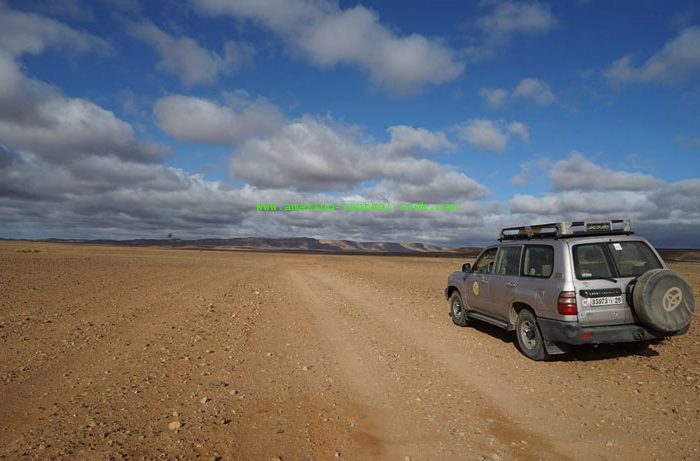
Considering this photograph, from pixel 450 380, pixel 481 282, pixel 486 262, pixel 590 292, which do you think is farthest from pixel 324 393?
pixel 486 262

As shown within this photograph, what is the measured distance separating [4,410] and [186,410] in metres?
1.99

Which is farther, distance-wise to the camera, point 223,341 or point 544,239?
point 223,341

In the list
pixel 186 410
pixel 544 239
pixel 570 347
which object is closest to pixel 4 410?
pixel 186 410

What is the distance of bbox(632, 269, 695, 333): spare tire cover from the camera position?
20.5 ft

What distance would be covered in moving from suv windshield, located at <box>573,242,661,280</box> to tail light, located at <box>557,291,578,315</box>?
39 cm

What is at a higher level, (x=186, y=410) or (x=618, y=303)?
(x=618, y=303)

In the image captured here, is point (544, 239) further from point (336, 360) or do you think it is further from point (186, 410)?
point (186, 410)

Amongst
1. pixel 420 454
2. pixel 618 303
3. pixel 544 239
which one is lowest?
pixel 420 454

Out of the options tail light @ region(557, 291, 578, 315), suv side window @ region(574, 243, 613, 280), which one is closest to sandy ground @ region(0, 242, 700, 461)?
tail light @ region(557, 291, 578, 315)

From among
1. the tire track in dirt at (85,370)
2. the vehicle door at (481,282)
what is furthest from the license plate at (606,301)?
the tire track in dirt at (85,370)

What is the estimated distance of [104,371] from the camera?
6.24 meters

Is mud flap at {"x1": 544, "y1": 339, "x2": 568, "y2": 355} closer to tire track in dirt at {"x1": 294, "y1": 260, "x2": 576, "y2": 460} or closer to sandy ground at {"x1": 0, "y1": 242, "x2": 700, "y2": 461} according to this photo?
sandy ground at {"x1": 0, "y1": 242, "x2": 700, "y2": 461}

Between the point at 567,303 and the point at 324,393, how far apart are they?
155 inches

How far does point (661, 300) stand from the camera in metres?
6.28
